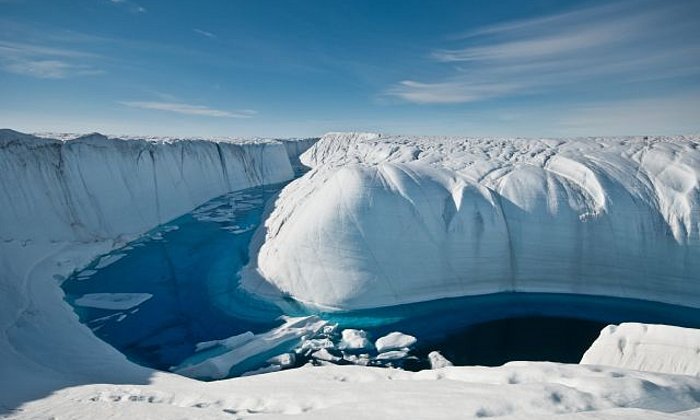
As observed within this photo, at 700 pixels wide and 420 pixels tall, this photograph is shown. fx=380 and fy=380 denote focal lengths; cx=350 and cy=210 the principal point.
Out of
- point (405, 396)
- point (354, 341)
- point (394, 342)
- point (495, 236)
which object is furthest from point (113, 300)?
point (495, 236)

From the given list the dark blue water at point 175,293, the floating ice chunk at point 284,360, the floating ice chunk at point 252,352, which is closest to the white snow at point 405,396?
the floating ice chunk at point 252,352

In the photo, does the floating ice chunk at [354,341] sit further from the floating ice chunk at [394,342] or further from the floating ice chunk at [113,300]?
the floating ice chunk at [113,300]

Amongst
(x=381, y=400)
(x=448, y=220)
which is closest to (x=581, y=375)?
(x=381, y=400)

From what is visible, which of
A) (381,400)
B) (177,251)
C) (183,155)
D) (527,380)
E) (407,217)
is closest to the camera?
(381,400)

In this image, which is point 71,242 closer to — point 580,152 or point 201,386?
point 201,386

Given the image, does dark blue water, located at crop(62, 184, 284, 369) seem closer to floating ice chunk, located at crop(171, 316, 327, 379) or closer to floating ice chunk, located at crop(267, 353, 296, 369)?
floating ice chunk, located at crop(171, 316, 327, 379)

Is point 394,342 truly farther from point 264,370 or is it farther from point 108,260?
point 108,260
